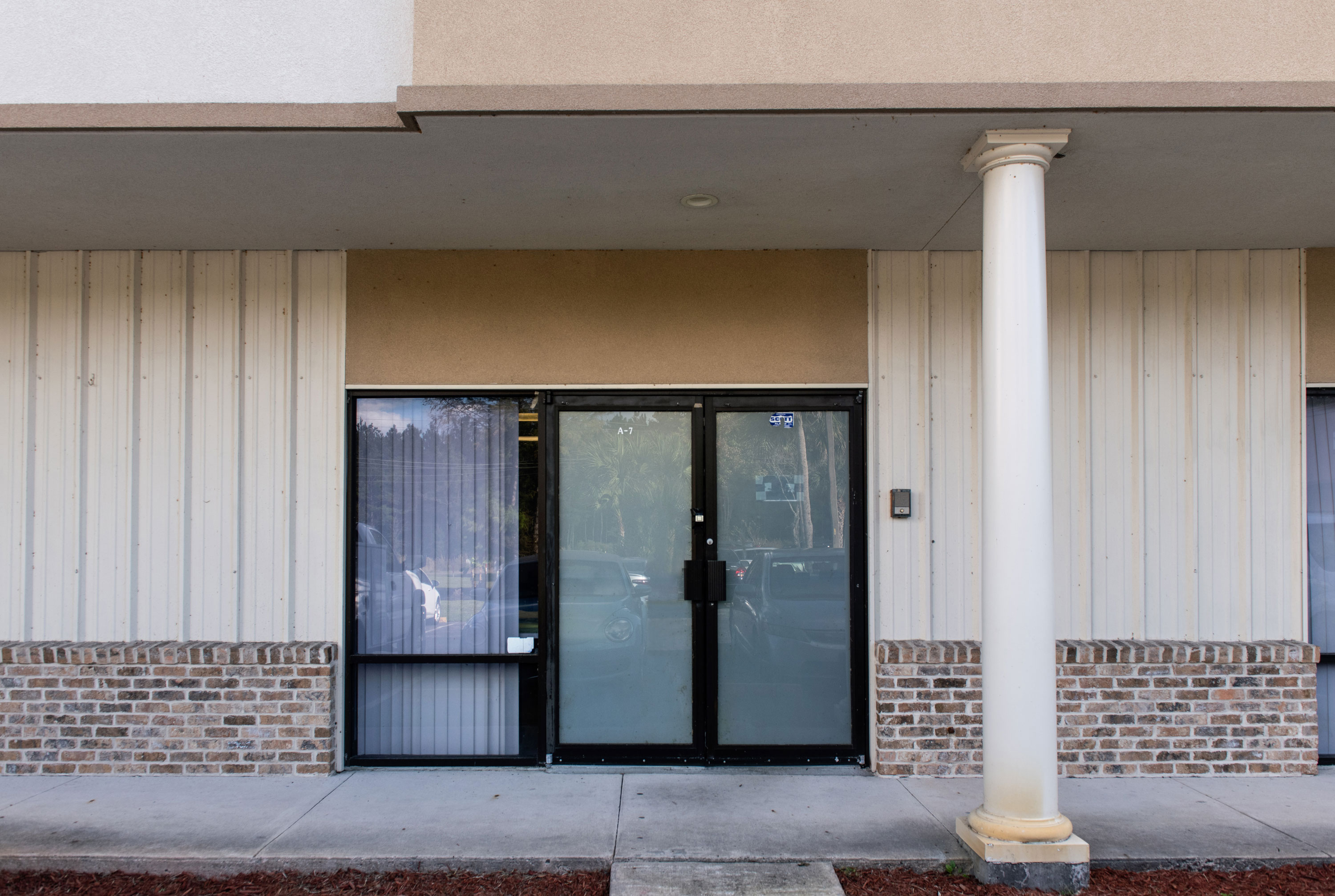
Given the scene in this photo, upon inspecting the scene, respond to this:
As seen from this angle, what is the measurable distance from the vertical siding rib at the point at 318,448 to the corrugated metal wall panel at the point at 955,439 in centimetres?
364

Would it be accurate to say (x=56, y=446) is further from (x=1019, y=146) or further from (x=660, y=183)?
(x=1019, y=146)

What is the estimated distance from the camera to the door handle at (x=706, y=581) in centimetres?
531

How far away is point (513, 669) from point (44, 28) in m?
4.03

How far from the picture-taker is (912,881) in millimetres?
3877

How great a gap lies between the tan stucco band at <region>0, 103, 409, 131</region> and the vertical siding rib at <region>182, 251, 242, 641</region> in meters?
1.72

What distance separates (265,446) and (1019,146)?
177 inches

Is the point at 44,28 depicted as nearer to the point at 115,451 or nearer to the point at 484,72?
the point at 484,72

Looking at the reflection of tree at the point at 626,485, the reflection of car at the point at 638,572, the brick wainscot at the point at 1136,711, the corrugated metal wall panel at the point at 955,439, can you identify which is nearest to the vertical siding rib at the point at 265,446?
the reflection of tree at the point at 626,485

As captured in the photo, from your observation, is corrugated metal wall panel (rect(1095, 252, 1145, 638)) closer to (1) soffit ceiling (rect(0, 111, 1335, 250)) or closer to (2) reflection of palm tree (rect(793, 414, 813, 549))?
(1) soffit ceiling (rect(0, 111, 1335, 250))

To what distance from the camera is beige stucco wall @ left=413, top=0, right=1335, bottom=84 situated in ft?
11.7

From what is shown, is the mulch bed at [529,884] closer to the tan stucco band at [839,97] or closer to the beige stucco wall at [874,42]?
the tan stucco band at [839,97]

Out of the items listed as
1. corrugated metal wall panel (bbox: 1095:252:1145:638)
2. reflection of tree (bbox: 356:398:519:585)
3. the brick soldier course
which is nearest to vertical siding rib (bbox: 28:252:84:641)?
the brick soldier course

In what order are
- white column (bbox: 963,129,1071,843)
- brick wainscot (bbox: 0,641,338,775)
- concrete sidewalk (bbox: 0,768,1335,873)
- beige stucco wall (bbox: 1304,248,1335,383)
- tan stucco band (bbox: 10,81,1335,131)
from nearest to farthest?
tan stucco band (bbox: 10,81,1335,131) < white column (bbox: 963,129,1071,843) < concrete sidewalk (bbox: 0,768,1335,873) < brick wainscot (bbox: 0,641,338,775) < beige stucco wall (bbox: 1304,248,1335,383)

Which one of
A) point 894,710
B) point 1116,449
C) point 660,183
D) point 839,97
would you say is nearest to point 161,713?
point 660,183
